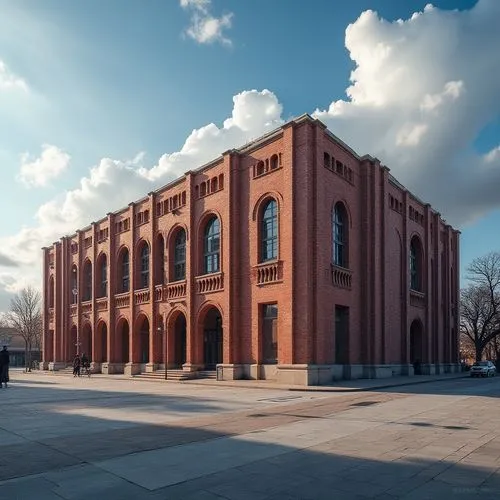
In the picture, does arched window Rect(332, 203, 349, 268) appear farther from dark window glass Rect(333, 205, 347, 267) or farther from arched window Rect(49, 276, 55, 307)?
arched window Rect(49, 276, 55, 307)

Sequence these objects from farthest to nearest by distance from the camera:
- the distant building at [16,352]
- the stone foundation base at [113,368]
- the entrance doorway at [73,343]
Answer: the distant building at [16,352]
the entrance doorway at [73,343]
the stone foundation base at [113,368]

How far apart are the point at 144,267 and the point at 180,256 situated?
5.58 metres

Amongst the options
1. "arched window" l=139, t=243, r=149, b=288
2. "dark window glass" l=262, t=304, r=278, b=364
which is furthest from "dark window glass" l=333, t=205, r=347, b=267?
"arched window" l=139, t=243, r=149, b=288

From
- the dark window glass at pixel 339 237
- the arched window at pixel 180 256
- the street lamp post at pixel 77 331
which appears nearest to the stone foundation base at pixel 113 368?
the street lamp post at pixel 77 331

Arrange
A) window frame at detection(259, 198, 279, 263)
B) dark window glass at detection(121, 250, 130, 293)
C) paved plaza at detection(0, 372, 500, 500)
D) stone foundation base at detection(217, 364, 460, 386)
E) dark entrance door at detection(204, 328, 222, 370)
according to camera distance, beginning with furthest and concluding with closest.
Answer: dark window glass at detection(121, 250, 130, 293), dark entrance door at detection(204, 328, 222, 370), window frame at detection(259, 198, 279, 263), stone foundation base at detection(217, 364, 460, 386), paved plaza at detection(0, 372, 500, 500)

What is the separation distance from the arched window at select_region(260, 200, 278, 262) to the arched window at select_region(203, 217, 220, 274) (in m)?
4.50

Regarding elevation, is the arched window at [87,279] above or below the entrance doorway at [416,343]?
above

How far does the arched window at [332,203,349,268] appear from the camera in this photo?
3212 cm

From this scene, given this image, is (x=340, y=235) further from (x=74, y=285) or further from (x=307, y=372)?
(x=74, y=285)

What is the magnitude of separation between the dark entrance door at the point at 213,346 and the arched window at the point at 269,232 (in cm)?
812

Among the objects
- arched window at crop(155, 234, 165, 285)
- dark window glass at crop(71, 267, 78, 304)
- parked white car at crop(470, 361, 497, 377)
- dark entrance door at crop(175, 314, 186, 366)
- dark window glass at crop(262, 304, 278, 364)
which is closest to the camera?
dark window glass at crop(262, 304, 278, 364)

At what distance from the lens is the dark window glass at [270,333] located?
3002 cm

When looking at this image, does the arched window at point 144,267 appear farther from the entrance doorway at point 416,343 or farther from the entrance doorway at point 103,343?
the entrance doorway at point 416,343

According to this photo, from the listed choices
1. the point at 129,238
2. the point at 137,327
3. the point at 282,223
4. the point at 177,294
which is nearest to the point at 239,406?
the point at 282,223
